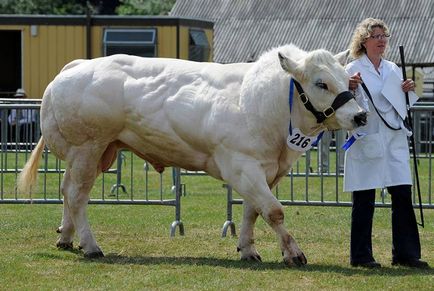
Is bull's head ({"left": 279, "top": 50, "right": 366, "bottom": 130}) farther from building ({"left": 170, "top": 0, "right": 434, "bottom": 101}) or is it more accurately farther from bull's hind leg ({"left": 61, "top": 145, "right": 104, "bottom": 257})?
building ({"left": 170, "top": 0, "right": 434, "bottom": 101})

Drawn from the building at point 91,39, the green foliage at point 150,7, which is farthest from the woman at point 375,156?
the green foliage at point 150,7

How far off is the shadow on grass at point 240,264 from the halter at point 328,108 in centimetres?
128

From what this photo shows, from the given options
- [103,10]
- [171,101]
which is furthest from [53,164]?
[103,10]

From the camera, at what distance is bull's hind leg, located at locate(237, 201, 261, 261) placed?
11094mm

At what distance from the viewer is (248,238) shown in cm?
1114

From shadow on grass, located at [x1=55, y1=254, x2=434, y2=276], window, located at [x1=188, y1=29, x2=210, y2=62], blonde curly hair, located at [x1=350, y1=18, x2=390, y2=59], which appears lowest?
shadow on grass, located at [x1=55, y1=254, x2=434, y2=276]

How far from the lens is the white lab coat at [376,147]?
34.6 feet

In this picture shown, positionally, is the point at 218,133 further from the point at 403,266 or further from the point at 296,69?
the point at 403,266

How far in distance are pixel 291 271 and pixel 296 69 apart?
1702 mm

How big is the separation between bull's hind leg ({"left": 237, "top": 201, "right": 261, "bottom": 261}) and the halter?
111 centimetres

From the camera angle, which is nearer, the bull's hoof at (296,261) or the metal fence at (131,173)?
the bull's hoof at (296,261)

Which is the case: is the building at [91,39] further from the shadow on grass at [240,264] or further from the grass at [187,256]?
the shadow on grass at [240,264]

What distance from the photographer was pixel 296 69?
1039 centimetres

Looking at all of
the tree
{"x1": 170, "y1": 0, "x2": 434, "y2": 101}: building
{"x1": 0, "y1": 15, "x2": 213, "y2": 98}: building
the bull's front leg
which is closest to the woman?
the bull's front leg
